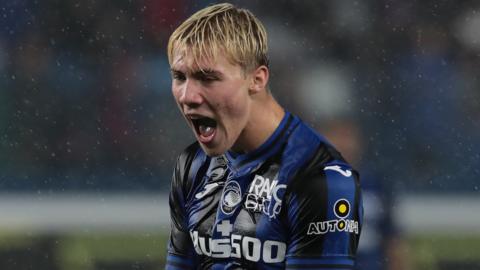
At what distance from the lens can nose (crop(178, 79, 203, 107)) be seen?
2398 mm

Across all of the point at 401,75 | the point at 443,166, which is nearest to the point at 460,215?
the point at 443,166

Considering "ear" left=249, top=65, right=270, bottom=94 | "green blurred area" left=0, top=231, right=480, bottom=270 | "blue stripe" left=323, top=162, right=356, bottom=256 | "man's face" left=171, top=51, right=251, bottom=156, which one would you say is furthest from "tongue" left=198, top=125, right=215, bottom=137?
"green blurred area" left=0, top=231, right=480, bottom=270

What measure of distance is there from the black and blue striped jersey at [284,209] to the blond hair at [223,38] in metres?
0.20

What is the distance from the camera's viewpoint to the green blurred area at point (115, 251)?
5.28 m

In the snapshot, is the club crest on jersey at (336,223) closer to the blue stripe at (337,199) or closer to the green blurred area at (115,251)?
the blue stripe at (337,199)

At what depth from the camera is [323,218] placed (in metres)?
2.47

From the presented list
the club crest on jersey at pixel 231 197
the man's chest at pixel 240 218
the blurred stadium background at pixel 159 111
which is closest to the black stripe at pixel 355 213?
the man's chest at pixel 240 218

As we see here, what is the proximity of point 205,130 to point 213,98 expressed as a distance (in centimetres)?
10

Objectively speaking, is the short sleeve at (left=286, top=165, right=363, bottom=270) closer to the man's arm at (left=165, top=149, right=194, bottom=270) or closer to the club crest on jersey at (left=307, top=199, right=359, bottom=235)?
the club crest on jersey at (left=307, top=199, right=359, bottom=235)

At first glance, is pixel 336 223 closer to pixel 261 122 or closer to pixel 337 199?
pixel 337 199

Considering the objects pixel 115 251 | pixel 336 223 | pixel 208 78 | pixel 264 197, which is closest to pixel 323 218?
pixel 336 223

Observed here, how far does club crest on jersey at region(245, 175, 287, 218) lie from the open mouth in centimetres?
15

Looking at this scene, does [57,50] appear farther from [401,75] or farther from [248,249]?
[248,249]

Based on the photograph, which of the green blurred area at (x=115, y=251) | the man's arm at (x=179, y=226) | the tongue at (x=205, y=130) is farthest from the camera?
the green blurred area at (x=115, y=251)
